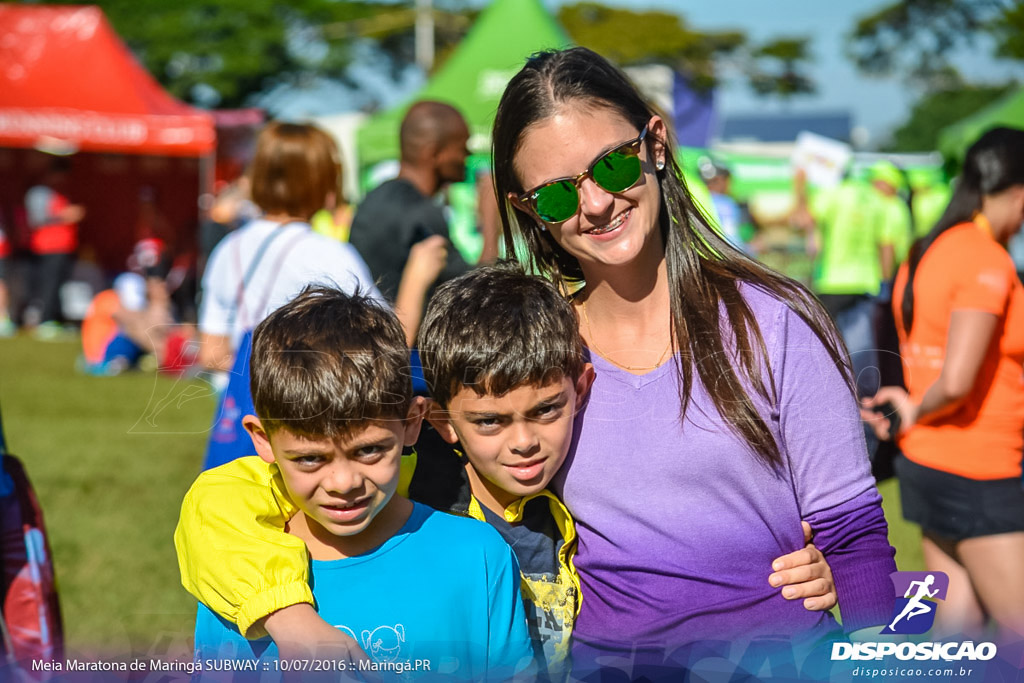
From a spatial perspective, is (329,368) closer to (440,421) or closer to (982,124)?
(440,421)

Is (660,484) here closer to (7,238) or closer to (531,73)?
(531,73)

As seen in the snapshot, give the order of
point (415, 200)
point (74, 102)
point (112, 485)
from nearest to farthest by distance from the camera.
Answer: point (415, 200), point (112, 485), point (74, 102)

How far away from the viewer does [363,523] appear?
60.2 inches

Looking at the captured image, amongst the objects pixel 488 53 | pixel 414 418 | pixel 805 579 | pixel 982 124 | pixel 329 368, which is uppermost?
pixel 329 368

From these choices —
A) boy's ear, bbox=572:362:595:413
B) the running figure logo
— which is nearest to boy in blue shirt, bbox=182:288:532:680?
boy's ear, bbox=572:362:595:413

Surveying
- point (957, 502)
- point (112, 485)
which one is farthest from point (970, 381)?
point (112, 485)

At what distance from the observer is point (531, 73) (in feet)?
5.82

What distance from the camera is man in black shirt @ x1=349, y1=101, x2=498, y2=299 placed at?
3742 mm

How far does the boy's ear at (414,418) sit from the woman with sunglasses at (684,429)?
27cm

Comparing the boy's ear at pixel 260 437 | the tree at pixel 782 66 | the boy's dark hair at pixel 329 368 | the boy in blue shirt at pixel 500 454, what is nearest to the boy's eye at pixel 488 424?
the boy in blue shirt at pixel 500 454

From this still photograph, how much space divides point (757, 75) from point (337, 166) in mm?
37028

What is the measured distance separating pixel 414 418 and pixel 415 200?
2.32m

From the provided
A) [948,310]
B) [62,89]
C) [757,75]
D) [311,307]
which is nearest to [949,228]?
[948,310]

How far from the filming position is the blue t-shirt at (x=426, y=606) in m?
1.46
